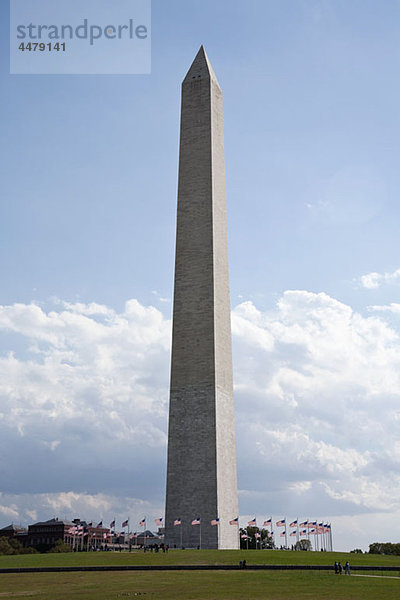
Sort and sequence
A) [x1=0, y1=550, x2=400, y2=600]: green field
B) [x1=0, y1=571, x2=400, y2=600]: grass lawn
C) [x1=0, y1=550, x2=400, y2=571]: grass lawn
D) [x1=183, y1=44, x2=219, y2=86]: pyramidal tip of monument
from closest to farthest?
[x1=0, y1=571, x2=400, y2=600]: grass lawn, [x1=0, y1=550, x2=400, y2=600]: green field, [x1=0, y1=550, x2=400, y2=571]: grass lawn, [x1=183, y1=44, x2=219, y2=86]: pyramidal tip of monument

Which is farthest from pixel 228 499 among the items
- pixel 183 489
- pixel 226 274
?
pixel 226 274

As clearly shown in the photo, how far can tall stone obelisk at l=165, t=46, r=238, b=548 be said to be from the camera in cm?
4378

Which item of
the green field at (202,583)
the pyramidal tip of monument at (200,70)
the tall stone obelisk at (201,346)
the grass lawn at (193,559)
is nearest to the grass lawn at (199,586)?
the green field at (202,583)

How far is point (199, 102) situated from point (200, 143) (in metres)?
3.73

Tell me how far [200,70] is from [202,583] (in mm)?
41722

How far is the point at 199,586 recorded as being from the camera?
2359 centimetres

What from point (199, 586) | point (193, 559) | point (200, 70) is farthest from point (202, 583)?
point (200, 70)

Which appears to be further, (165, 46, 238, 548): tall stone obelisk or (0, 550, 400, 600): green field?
(165, 46, 238, 548): tall stone obelisk

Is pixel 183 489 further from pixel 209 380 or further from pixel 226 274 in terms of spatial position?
pixel 226 274

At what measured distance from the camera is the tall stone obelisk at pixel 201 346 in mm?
43781

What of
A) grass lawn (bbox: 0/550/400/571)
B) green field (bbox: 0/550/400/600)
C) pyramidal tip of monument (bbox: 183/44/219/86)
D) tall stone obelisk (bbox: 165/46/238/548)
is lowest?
grass lawn (bbox: 0/550/400/571)

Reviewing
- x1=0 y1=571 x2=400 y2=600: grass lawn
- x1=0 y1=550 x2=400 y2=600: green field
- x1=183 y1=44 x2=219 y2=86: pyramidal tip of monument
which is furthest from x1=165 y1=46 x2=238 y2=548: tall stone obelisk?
x1=0 y1=571 x2=400 y2=600: grass lawn

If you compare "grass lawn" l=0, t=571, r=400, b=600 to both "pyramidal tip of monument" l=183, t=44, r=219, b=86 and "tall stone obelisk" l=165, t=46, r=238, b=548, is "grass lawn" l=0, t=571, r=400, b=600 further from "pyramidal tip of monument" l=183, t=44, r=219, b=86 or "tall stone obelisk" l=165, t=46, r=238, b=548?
"pyramidal tip of monument" l=183, t=44, r=219, b=86

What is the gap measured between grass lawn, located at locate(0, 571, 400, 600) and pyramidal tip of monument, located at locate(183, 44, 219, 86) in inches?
1531
